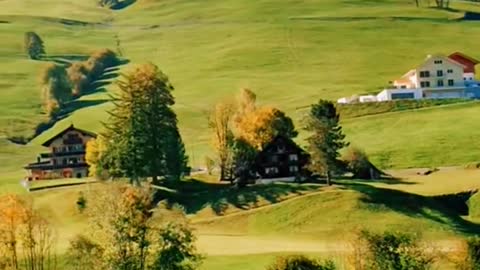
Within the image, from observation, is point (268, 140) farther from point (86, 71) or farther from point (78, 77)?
point (86, 71)

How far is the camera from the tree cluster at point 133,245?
60.8 meters

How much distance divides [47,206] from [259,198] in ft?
65.0

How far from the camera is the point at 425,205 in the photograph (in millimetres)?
83250

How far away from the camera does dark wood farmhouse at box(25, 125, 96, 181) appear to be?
388 ft

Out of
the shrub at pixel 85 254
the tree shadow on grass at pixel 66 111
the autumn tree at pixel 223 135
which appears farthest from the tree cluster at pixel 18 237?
the tree shadow on grass at pixel 66 111

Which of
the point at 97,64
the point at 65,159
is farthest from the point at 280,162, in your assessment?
the point at 97,64

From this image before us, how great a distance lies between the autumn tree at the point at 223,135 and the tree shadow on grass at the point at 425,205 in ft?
46.3

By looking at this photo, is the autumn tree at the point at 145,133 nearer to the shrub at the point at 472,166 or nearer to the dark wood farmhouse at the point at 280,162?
→ the dark wood farmhouse at the point at 280,162

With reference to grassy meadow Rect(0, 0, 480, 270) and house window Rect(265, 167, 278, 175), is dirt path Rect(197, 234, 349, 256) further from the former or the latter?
house window Rect(265, 167, 278, 175)

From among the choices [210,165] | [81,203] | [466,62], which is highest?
[466,62]

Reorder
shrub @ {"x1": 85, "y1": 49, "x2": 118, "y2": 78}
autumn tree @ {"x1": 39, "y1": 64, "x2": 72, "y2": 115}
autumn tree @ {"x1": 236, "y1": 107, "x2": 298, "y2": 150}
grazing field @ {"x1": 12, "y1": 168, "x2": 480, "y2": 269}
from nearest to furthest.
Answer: grazing field @ {"x1": 12, "y1": 168, "x2": 480, "y2": 269}
autumn tree @ {"x1": 236, "y1": 107, "x2": 298, "y2": 150}
autumn tree @ {"x1": 39, "y1": 64, "x2": 72, "y2": 115}
shrub @ {"x1": 85, "y1": 49, "x2": 118, "y2": 78}

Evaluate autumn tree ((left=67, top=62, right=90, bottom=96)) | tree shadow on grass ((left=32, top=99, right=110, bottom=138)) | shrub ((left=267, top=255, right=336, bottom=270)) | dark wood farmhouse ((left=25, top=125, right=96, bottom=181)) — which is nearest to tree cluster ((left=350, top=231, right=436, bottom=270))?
shrub ((left=267, top=255, right=336, bottom=270))

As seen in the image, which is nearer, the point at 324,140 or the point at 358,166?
the point at 324,140

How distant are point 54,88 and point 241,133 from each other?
7326cm
